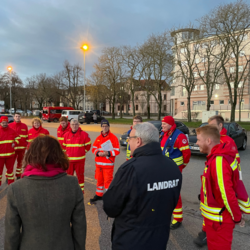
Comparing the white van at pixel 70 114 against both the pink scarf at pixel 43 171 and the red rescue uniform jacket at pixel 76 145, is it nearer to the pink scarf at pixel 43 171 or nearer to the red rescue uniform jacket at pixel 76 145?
the red rescue uniform jacket at pixel 76 145

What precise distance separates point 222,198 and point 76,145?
307 centimetres

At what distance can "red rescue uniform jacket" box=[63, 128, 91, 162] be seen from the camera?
4.34m

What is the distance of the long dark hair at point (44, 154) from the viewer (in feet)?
5.19

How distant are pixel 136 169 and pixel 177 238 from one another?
2.19 meters

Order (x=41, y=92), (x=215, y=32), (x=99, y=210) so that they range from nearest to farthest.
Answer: (x=99, y=210)
(x=215, y=32)
(x=41, y=92)

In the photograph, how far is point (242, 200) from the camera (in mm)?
2229

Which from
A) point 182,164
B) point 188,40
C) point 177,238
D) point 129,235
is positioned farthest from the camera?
point 188,40

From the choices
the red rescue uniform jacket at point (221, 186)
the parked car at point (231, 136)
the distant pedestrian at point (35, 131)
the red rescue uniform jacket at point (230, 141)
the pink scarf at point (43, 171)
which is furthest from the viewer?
the parked car at point (231, 136)

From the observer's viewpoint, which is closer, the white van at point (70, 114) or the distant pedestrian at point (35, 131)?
the distant pedestrian at point (35, 131)

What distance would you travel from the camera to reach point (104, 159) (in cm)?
432

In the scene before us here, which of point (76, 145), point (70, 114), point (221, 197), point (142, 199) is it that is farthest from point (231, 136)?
point (70, 114)

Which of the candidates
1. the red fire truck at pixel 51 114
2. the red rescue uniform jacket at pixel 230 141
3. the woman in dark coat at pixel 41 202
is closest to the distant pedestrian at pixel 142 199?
the woman in dark coat at pixel 41 202

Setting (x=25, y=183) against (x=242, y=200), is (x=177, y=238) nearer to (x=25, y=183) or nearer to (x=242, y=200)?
(x=242, y=200)

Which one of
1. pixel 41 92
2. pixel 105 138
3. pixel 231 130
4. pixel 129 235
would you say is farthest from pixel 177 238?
pixel 41 92
